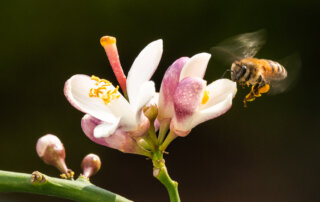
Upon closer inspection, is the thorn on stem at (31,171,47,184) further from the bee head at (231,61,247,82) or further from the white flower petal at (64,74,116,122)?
the bee head at (231,61,247,82)

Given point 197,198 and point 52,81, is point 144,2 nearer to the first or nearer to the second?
point 52,81

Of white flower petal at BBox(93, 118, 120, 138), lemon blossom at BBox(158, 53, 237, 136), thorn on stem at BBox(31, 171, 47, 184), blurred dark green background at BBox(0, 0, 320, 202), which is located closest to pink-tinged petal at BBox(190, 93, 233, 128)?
lemon blossom at BBox(158, 53, 237, 136)

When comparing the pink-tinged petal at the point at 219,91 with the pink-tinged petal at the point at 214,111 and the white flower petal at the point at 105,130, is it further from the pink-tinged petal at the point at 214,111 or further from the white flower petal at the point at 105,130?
the white flower petal at the point at 105,130

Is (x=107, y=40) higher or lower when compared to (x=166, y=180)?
higher

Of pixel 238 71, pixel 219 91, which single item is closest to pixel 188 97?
pixel 219 91

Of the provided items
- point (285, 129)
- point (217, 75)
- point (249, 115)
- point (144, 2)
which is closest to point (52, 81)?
point (144, 2)

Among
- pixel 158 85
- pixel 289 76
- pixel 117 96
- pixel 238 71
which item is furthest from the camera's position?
pixel 158 85

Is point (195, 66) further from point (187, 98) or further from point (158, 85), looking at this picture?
point (158, 85)
